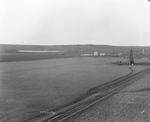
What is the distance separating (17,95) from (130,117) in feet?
36.6

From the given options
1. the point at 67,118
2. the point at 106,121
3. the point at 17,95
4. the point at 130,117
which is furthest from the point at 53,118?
the point at 17,95

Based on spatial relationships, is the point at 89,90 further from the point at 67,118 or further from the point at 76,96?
the point at 67,118

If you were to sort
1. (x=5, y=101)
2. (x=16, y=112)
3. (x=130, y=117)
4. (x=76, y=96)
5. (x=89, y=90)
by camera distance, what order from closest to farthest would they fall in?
(x=130, y=117), (x=16, y=112), (x=5, y=101), (x=76, y=96), (x=89, y=90)

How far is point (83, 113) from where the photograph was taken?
14.6 meters

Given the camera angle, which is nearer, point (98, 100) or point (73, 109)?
point (73, 109)

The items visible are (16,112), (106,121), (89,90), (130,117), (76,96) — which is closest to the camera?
(106,121)

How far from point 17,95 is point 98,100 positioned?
766 cm

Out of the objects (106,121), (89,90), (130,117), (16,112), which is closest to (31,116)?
(16,112)

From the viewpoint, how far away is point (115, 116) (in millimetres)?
14039

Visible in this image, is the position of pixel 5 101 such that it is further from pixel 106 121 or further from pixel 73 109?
pixel 106 121

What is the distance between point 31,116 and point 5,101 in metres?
5.27

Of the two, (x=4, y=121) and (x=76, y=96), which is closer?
(x=4, y=121)

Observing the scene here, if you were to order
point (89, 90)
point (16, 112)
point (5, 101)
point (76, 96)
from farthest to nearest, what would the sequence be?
point (89, 90) < point (76, 96) < point (5, 101) < point (16, 112)

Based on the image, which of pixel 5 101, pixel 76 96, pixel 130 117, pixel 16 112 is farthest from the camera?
pixel 76 96
